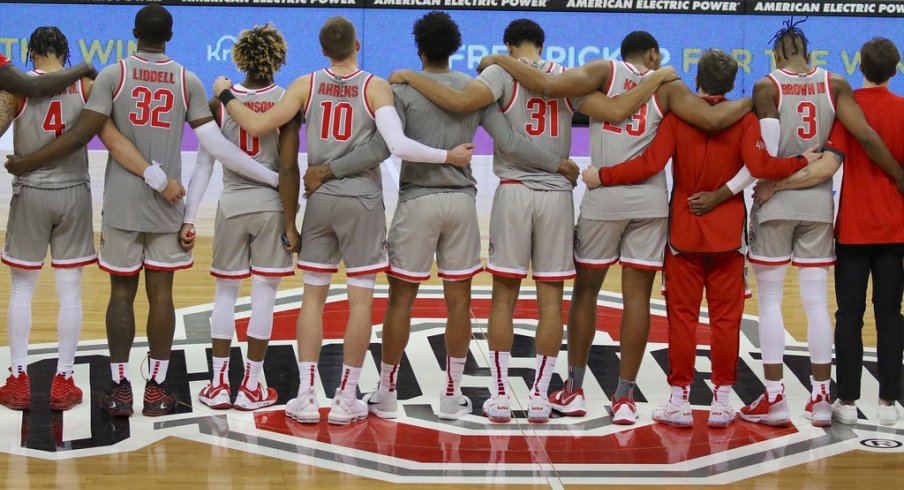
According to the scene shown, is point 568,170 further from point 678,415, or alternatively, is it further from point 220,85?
point 220,85

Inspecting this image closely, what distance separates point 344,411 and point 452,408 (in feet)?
1.60

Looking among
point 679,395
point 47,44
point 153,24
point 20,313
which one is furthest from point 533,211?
point 20,313

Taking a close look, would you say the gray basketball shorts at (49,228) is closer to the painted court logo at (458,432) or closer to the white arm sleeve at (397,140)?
the painted court logo at (458,432)

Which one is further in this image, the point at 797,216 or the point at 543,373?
the point at 543,373

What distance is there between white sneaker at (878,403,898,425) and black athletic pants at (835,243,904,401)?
5cm

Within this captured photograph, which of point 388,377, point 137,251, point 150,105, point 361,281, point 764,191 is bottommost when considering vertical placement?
point 388,377

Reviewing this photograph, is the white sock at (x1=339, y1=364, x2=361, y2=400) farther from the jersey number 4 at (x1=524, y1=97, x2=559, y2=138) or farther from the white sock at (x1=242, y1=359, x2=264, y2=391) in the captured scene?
the jersey number 4 at (x1=524, y1=97, x2=559, y2=138)

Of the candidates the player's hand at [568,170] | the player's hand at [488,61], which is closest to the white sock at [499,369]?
the player's hand at [568,170]

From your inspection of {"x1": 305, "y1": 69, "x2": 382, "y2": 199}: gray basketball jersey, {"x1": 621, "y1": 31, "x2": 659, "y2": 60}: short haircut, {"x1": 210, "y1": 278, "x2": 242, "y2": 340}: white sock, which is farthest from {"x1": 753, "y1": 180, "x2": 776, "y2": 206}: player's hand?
{"x1": 210, "y1": 278, "x2": 242, "y2": 340}: white sock

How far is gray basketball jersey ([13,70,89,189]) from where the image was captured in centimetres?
494

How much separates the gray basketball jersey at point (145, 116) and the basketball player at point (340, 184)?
169 mm

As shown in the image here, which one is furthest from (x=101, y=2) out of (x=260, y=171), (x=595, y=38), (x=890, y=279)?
(x=890, y=279)

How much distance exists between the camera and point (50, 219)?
16.4 ft

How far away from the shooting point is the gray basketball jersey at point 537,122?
16.4 feet
